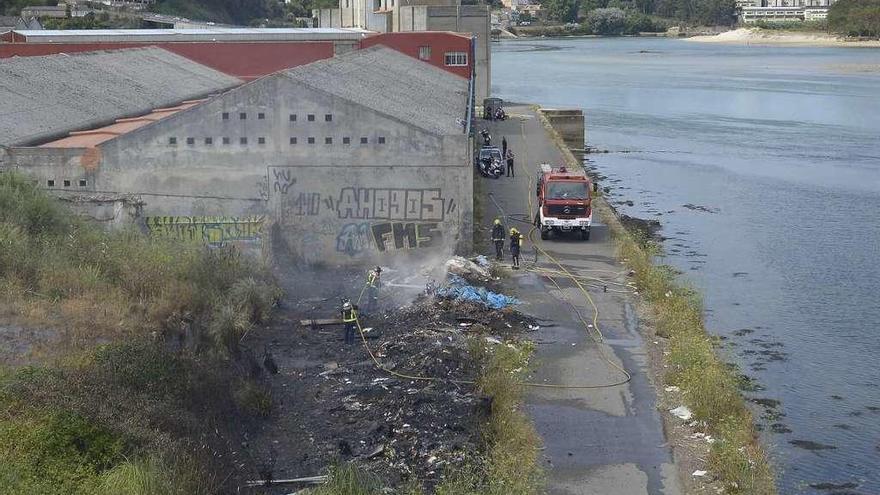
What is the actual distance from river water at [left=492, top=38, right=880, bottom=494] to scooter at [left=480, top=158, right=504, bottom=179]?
5.28 metres

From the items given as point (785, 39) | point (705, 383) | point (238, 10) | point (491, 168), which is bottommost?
point (705, 383)

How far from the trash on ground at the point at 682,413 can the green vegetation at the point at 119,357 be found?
6628 mm

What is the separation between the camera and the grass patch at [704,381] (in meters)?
16.3

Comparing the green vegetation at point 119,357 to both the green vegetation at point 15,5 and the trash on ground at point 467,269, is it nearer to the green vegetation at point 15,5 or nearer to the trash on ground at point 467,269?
the trash on ground at point 467,269

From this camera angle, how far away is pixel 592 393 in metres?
19.8

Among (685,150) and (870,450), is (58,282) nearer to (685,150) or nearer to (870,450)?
(870,450)

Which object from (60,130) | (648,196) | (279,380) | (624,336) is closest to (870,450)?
(624,336)

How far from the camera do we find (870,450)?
66.1 feet

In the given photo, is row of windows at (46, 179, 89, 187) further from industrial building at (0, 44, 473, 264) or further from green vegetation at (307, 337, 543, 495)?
green vegetation at (307, 337, 543, 495)

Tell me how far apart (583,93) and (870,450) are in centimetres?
7740

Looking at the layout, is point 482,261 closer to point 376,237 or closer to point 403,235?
point 403,235

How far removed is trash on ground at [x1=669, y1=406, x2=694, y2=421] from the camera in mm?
18688

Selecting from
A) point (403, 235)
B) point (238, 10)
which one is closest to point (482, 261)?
point (403, 235)

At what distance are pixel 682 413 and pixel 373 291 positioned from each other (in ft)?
29.1
